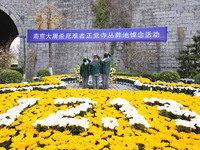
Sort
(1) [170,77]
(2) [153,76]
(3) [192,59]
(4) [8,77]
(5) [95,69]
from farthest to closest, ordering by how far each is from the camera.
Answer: (2) [153,76] < (3) [192,59] < (1) [170,77] < (4) [8,77] < (5) [95,69]

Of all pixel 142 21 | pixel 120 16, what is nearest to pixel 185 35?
pixel 142 21

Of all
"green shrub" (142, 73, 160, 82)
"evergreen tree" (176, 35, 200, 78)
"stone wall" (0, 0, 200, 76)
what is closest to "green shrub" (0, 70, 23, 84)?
"stone wall" (0, 0, 200, 76)

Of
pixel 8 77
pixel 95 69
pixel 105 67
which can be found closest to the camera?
pixel 95 69

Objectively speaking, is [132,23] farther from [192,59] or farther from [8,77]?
[8,77]

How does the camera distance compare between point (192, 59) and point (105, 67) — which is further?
point (192, 59)

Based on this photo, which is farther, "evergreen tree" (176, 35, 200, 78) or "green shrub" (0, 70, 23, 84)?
"evergreen tree" (176, 35, 200, 78)

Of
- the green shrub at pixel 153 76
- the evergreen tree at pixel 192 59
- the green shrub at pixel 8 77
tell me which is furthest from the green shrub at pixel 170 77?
the green shrub at pixel 8 77

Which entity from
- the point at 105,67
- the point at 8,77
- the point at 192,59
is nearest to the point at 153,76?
the point at 192,59

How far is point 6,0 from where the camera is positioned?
14.8 m

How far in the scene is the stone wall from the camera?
487 inches

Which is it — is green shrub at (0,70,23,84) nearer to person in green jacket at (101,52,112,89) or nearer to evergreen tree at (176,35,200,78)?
person in green jacket at (101,52,112,89)

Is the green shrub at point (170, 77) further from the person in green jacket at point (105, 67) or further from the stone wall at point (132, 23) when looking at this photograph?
the stone wall at point (132, 23)

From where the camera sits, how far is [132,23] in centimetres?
1388

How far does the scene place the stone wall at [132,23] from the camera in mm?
12359
